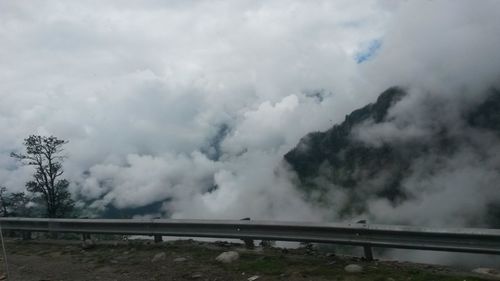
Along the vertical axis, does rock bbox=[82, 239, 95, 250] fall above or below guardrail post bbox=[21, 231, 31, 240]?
below

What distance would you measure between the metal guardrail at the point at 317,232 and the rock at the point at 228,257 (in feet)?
1.45

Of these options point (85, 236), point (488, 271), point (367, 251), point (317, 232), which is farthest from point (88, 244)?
point (488, 271)

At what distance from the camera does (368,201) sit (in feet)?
635

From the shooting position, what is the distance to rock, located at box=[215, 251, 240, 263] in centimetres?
951

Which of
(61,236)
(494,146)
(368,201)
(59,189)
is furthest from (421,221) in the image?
(61,236)

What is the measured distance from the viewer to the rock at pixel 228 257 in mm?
9509

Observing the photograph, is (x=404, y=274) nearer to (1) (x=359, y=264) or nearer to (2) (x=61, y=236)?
(1) (x=359, y=264)

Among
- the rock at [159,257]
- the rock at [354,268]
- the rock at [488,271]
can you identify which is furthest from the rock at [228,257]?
the rock at [488,271]

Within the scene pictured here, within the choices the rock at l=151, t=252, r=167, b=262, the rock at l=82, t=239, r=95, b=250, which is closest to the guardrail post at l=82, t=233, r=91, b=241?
the rock at l=82, t=239, r=95, b=250

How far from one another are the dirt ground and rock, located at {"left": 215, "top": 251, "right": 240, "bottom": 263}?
0.33 feet

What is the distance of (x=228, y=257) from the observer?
9.61 meters

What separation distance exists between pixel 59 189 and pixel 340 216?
16678 cm

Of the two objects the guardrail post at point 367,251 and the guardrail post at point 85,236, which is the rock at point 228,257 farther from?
the guardrail post at point 85,236

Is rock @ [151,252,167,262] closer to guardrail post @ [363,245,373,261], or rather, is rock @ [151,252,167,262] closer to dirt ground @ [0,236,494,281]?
dirt ground @ [0,236,494,281]
